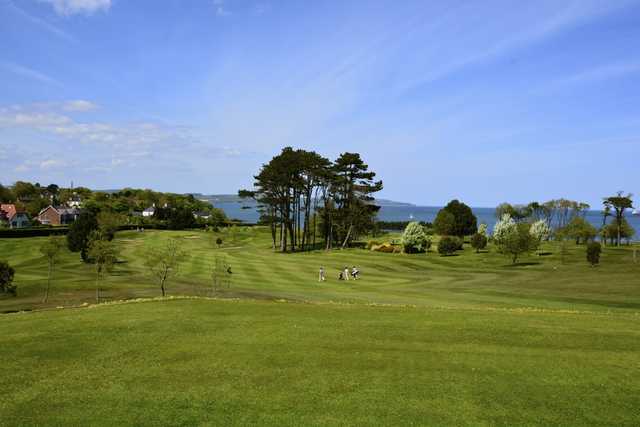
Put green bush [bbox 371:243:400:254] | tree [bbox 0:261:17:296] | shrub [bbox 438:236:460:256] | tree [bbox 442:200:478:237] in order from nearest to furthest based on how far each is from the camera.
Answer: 1. tree [bbox 0:261:17:296]
2. shrub [bbox 438:236:460:256]
3. green bush [bbox 371:243:400:254]
4. tree [bbox 442:200:478:237]

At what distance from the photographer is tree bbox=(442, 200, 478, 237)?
110625mm

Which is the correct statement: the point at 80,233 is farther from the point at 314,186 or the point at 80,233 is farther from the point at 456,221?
the point at 456,221

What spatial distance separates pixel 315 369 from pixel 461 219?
104 metres

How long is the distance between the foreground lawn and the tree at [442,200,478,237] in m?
92.6

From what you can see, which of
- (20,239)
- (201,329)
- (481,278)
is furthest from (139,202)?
(201,329)

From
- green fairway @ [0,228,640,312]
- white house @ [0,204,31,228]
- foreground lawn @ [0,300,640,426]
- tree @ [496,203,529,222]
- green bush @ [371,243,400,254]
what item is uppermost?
tree @ [496,203,529,222]

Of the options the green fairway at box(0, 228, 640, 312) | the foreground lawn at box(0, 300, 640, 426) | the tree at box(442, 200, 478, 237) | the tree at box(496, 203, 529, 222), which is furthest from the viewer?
the tree at box(496, 203, 529, 222)

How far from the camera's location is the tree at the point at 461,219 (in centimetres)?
11062

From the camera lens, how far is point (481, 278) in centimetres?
5106

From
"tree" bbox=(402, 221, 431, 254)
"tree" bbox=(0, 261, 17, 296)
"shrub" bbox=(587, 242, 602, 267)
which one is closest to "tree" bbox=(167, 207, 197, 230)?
"tree" bbox=(402, 221, 431, 254)

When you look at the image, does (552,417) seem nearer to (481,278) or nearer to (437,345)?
(437,345)

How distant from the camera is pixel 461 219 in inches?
4382

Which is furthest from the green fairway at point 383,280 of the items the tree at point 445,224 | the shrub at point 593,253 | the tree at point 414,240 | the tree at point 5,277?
the tree at point 445,224

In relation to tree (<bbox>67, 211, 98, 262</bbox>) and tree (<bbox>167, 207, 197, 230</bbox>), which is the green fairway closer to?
tree (<bbox>67, 211, 98, 262</bbox>)
